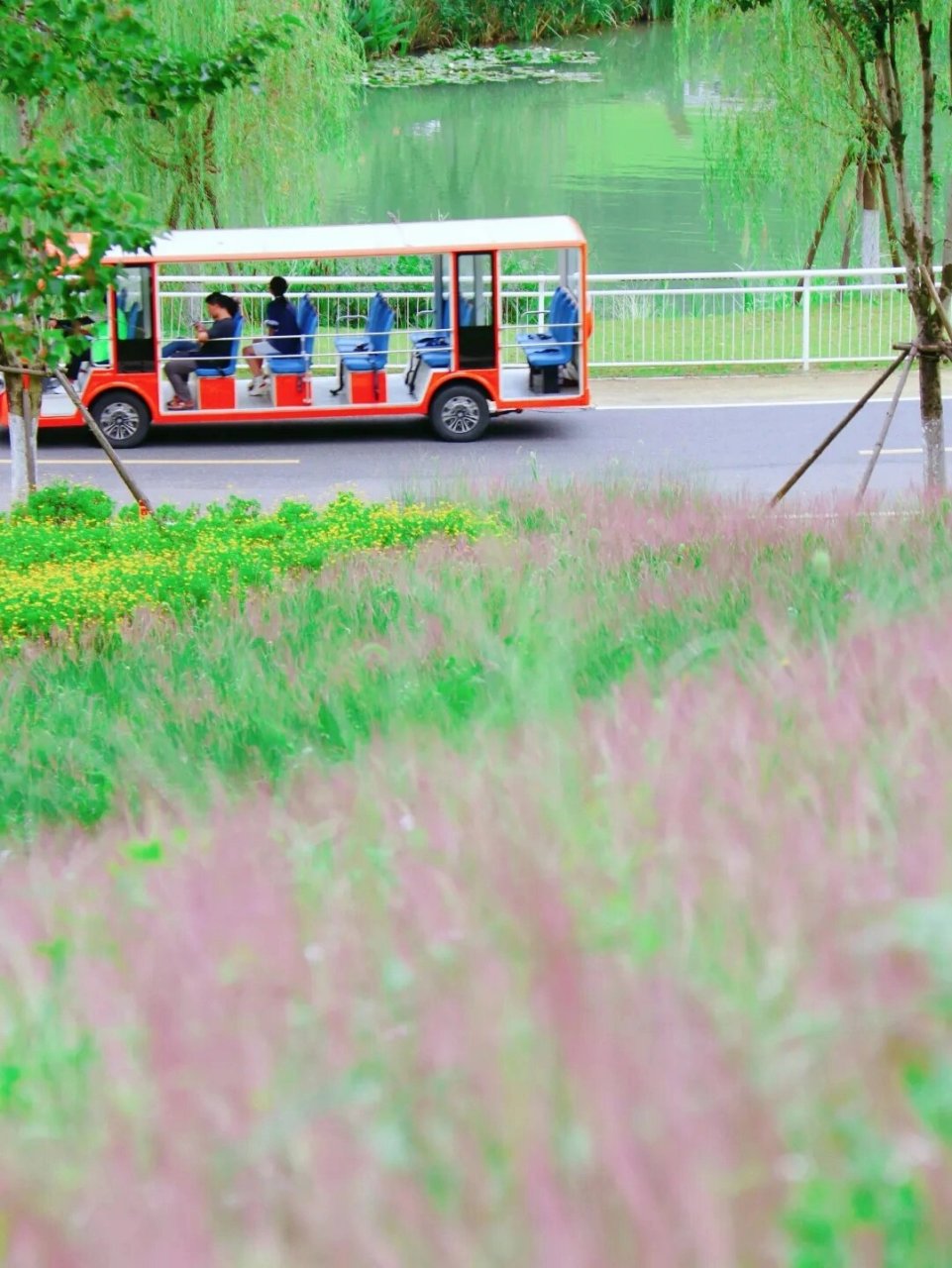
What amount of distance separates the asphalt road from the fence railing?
7.02ft

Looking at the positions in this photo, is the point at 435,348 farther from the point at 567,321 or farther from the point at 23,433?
the point at 23,433

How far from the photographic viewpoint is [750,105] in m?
24.6

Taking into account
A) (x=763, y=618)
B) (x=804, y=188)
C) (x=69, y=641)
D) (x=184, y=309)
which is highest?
(x=804, y=188)

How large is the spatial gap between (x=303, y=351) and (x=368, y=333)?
2.60ft

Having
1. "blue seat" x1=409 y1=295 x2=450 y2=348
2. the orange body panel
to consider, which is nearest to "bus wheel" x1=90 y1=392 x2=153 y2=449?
the orange body panel

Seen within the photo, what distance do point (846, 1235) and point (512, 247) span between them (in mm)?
16795

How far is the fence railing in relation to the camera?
2162 cm

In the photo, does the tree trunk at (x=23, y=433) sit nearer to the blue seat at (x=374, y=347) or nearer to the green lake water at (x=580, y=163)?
the blue seat at (x=374, y=347)

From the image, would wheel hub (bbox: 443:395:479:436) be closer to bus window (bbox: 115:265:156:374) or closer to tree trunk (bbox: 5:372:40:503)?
bus window (bbox: 115:265:156:374)

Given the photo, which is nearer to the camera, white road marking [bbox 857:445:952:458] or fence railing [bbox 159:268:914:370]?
white road marking [bbox 857:445:952:458]

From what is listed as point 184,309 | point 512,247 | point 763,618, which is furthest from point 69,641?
point 184,309

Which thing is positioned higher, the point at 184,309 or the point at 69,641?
the point at 184,309

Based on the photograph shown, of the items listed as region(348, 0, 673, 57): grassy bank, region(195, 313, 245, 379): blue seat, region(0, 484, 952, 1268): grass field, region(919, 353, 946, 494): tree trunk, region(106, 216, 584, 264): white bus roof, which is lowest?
region(0, 484, 952, 1268): grass field

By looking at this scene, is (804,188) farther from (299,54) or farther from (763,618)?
(763,618)
